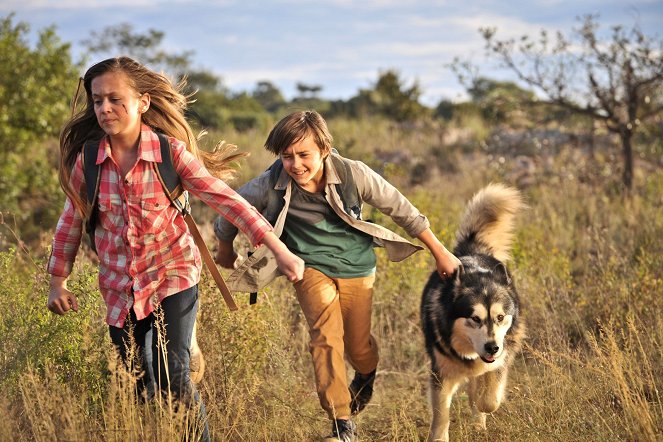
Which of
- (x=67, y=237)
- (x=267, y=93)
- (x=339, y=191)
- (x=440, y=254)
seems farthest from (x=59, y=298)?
(x=267, y=93)

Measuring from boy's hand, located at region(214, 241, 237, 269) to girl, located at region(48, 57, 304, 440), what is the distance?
0.61 meters

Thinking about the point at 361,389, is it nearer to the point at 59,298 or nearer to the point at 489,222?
the point at 489,222

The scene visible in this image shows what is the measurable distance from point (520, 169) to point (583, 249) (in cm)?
519

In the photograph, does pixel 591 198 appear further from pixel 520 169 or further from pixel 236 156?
pixel 236 156

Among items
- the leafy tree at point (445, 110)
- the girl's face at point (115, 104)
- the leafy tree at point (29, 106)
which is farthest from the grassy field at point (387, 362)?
the leafy tree at point (445, 110)

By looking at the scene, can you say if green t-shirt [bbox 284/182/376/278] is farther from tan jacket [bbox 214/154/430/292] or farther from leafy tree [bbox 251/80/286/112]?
leafy tree [bbox 251/80/286/112]

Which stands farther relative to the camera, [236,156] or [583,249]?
[583,249]

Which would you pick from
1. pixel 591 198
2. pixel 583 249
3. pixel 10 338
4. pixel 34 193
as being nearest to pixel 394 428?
pixel 10 338

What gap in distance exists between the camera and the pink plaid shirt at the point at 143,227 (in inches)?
142

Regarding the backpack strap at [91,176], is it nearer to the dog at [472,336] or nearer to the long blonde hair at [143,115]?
the long blonde hair at [143,115]

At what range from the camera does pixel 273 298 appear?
5430 mm

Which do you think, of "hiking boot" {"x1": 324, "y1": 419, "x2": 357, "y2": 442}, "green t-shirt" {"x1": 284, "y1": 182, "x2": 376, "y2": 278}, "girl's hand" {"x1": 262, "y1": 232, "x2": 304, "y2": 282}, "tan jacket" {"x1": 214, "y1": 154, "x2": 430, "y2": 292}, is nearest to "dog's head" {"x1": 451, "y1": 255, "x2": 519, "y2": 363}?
"tan jacket" {"x1": 214, "y1": 154, "x2": 430, "y2": 292}

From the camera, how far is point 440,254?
4.44 metres

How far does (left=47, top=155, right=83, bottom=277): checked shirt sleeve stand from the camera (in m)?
3.76
